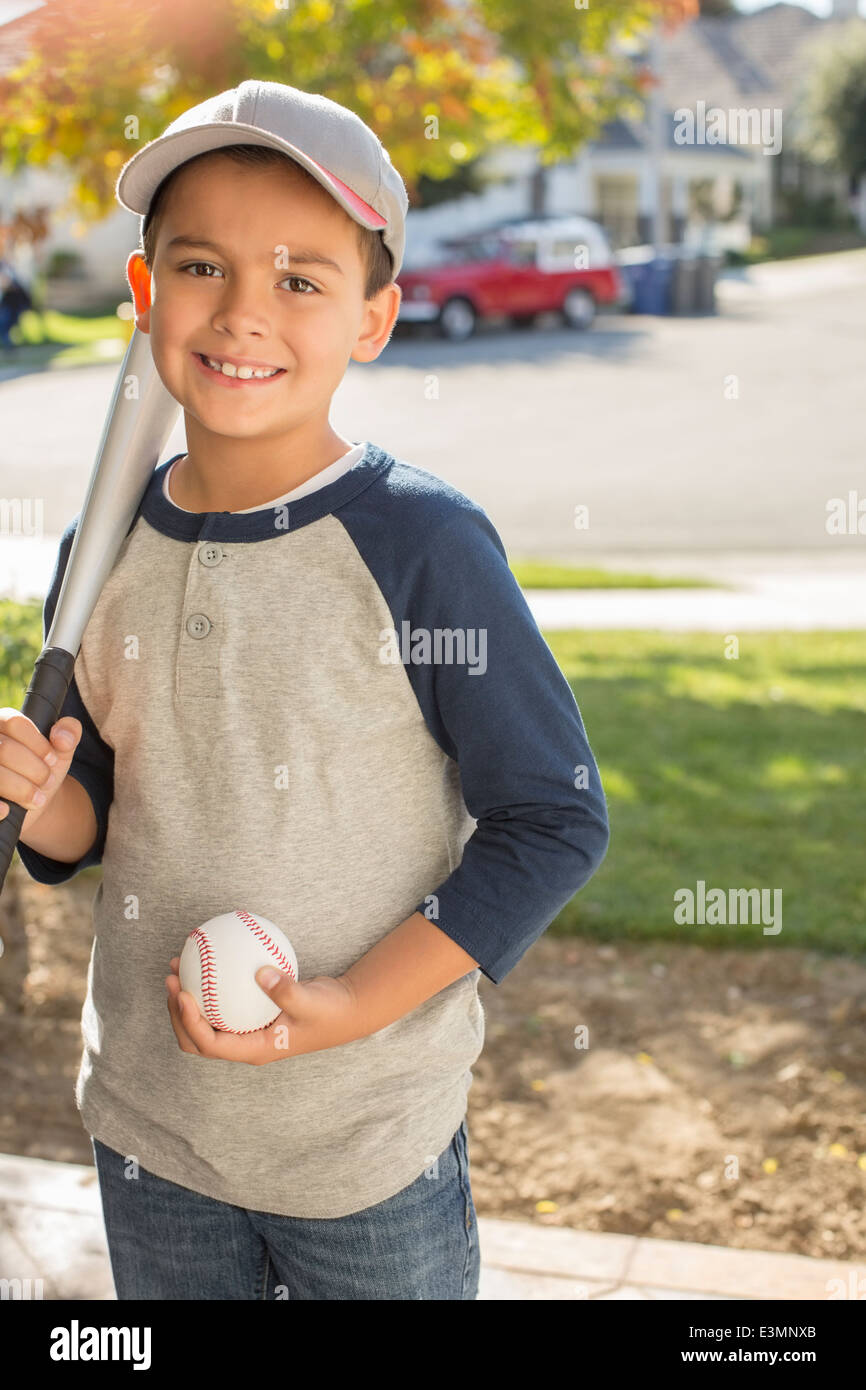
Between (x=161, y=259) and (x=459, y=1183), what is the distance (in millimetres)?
1083

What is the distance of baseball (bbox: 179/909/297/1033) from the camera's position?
4.84 ft

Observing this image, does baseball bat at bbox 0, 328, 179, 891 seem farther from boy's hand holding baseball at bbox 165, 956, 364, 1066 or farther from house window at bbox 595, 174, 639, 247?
house window at bbox 595, 174, 639, 247

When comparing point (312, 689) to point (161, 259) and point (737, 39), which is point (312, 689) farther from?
point (737, 39)

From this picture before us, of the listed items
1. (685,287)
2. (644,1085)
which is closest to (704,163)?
(685,287)

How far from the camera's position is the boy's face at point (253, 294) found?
1.53 m

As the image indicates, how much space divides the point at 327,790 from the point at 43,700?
1.13ft

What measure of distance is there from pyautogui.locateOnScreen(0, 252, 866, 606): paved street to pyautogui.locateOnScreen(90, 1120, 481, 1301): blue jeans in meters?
6.49

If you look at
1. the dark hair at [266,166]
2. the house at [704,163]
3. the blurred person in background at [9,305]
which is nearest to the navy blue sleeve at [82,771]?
the dark hair at [266,166]

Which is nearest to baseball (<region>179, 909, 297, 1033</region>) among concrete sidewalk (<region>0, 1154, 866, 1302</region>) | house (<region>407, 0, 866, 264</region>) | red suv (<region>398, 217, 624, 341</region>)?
concrete sidewalk (<region>0, 1154, 866, 1302</region>)

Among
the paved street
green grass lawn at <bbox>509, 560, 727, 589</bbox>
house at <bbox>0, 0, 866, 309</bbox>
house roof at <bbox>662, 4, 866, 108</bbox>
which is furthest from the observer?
house roof at <bbox>662, 4, 866, 108</bbox>

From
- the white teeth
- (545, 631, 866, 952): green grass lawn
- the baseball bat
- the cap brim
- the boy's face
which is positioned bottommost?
(545, 631, 866, 952): green grass lawn

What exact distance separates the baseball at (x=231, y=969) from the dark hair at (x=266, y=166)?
711 millimetres

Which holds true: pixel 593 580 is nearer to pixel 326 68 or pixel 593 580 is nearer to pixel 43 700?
pixel 326 68

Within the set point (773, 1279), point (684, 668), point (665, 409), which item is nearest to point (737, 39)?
point (665, 409)
